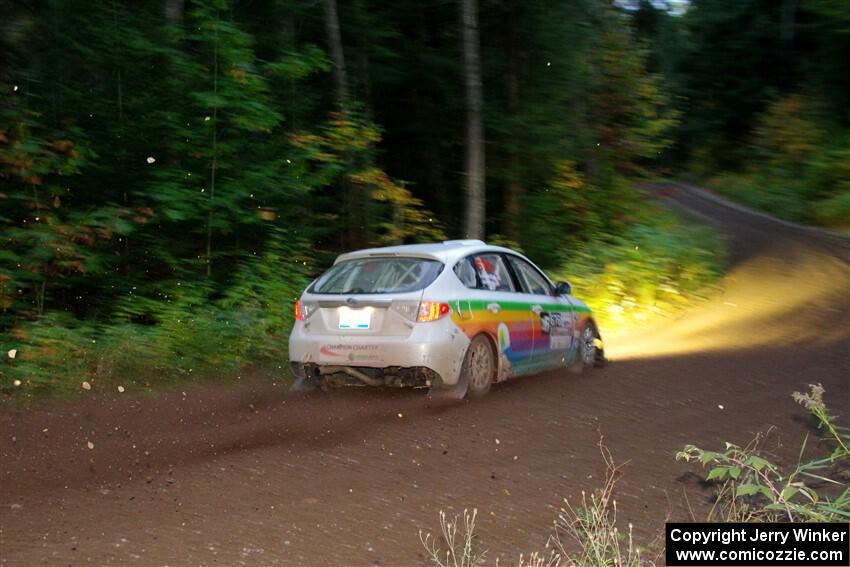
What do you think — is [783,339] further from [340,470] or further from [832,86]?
[832,86]

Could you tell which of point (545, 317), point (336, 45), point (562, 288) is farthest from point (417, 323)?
point (336, 45)

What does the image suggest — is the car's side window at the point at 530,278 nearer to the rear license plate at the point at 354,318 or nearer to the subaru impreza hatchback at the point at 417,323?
the subaru impreza hatchback at the point at 417,323

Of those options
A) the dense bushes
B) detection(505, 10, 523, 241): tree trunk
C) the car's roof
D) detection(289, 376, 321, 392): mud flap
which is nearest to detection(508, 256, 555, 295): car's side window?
the car's roof

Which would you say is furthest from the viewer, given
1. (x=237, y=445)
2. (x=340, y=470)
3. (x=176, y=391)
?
(x=176, y=391)

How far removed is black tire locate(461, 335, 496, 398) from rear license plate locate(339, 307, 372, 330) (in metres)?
1.08

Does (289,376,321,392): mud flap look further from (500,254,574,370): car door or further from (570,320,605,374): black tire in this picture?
(570,320,605,374): black tire

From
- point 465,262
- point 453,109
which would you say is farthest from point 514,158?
point 465,262

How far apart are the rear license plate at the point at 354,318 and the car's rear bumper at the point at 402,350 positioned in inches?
3.6

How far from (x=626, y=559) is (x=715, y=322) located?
1240cm

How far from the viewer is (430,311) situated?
30.6 feet

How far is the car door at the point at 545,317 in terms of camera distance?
1096cm

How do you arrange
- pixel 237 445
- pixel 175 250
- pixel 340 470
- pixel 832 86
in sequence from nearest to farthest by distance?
pixel 340 470 → pixel 237 445 → pixel 175 250 → pixel 832 86

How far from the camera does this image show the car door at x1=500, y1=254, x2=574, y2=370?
1096 cm

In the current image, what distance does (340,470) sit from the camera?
23.2 ft
